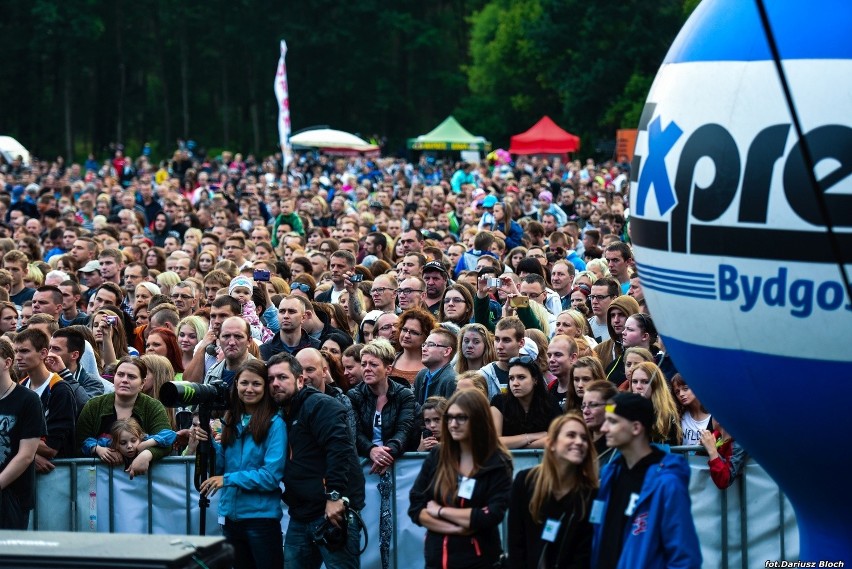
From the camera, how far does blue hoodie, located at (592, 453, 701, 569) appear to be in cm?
689

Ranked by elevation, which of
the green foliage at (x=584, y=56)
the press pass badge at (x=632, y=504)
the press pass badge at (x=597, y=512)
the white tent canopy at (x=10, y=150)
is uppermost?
the green foliage at (x=584, y=56)

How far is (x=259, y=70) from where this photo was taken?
3135 inches

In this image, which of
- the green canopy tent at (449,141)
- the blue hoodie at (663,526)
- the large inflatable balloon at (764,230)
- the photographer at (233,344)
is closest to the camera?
the large inflatable balloon at (764,230)

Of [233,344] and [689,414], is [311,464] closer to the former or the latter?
[233,344]

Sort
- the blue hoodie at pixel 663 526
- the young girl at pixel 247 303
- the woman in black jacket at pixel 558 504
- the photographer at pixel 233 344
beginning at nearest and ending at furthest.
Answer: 1. the blue hoodie at pixel 663 526
2. the woman in black jacket at pixel 558 504
3. the photographer at pixel 233 344
4. the young girl at pixel 247 303

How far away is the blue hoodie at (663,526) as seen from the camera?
22.6 ft

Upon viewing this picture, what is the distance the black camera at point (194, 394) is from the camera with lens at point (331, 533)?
0.92m

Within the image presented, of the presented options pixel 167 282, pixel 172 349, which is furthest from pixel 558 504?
pixel 167 282

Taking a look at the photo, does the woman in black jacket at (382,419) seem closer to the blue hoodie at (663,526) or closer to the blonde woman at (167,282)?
the blue hoodie at (663,526)

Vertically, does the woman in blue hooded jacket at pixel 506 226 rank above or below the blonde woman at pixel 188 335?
above

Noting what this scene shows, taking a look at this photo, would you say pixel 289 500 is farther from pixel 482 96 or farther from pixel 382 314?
pixel 482 96

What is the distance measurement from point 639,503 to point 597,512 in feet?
0.91

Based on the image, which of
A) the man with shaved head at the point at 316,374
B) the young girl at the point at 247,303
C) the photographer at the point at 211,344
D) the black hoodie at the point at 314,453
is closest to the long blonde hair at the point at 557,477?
the black hoodie at the point at 314,453

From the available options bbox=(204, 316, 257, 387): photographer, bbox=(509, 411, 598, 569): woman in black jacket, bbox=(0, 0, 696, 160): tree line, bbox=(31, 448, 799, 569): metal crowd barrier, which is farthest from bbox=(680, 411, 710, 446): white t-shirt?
bbox=(0, 0, 696, 160): tree line
